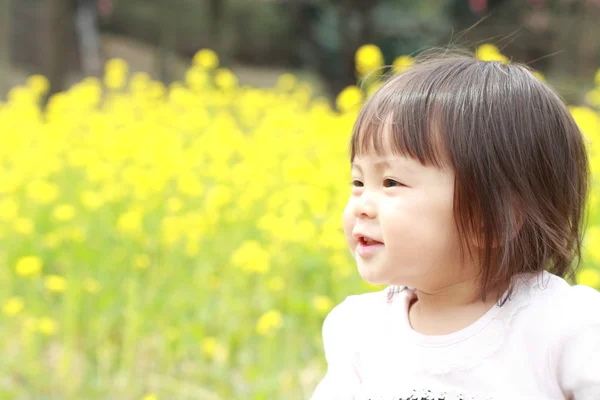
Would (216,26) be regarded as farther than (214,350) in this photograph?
Yes

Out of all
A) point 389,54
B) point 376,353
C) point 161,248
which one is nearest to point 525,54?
point 389,54

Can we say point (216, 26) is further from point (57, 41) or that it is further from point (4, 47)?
point (57, 41)

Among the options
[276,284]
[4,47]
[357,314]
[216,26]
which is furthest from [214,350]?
[4,47]

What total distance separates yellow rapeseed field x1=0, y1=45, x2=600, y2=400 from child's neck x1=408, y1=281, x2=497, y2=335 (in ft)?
3.35

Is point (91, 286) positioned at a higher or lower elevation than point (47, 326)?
higher

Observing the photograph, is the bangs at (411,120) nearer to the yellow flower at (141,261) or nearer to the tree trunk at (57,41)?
the yellow flower at (141,261)

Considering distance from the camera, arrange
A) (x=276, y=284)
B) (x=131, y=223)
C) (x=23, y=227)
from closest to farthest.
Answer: (x=276, y=284) → (x=131, y=223) → (x=23, y=227)

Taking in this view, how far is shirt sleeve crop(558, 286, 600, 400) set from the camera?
3.87 ft

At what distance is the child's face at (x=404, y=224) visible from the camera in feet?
4.11

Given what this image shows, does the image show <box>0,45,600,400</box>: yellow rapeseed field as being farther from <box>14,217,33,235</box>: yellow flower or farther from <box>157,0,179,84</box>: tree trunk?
<box>157,0,179,84</box>: tree trunk

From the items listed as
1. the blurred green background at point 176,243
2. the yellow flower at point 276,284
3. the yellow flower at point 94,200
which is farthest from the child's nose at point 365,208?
the yellow flower at point 94,200

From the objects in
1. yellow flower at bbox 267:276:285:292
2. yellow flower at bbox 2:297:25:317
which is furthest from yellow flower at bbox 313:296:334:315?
yellow flower at bbox 2:297:25:317

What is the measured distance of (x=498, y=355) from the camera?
1255mm

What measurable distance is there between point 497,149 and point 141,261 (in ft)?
6.56
